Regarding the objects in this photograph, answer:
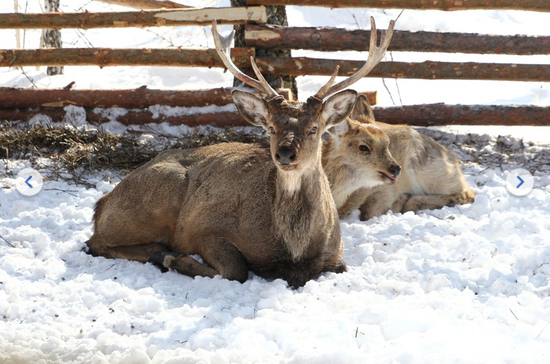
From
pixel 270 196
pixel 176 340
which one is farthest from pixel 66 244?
pixel 176 340

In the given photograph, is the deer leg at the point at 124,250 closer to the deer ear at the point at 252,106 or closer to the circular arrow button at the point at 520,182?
the deer ear at the point at 252,106

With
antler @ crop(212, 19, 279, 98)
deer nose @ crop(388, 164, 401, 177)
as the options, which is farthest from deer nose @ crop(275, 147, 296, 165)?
deer nose @ crop(388, 164, 401, 177)

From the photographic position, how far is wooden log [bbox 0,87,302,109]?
9445 mm

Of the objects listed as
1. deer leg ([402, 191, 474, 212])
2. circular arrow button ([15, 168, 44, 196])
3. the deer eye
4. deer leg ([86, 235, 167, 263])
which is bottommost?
deer leg ([86, 235, 167, 263])

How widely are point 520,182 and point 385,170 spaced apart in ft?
5.79

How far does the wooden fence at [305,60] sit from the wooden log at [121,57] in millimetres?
15

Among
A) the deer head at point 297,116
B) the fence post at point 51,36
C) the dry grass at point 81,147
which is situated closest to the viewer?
the deer head at point 297,116

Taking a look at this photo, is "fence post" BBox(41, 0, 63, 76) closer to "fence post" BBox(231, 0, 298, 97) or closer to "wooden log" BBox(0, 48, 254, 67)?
"wooden log" BBox(0, 48, 254, 67)

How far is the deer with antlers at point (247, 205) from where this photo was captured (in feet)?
18.1

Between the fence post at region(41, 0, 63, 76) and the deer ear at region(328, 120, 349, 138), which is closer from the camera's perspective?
the deer ear at region(328, 120, 349, 138)

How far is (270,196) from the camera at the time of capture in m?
5.82

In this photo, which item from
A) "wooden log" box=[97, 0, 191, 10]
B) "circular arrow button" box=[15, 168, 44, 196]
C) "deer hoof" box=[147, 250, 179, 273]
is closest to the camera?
"deer hoof" box=[147, 250, 179, 273]

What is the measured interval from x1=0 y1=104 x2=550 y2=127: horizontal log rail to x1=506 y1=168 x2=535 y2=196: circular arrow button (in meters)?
1.17

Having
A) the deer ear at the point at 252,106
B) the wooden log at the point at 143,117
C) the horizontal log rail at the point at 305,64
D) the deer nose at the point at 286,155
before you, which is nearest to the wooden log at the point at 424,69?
the horizontal log rail at the point at 305,64
